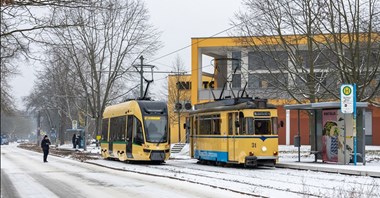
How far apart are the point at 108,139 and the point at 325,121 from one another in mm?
13899

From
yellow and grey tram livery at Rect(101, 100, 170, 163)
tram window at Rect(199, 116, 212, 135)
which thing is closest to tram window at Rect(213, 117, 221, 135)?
tram window at Rect(199, 116, 212, 135)

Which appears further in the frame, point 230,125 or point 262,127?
point 230,125

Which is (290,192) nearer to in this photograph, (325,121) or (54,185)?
(54,185)

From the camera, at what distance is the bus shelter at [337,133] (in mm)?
25172

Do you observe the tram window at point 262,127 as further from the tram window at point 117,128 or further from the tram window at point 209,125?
the tram window at point 117,128

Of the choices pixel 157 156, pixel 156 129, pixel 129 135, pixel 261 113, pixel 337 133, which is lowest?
pixel 157 156

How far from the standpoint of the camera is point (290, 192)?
47.5 ft

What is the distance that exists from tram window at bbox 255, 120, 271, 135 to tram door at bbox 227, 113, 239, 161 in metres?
0.94

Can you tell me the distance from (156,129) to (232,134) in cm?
549

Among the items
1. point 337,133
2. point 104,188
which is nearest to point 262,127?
point 337,133

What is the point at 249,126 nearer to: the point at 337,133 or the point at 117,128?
the point at 337,133

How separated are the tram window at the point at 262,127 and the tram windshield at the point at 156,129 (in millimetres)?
6131

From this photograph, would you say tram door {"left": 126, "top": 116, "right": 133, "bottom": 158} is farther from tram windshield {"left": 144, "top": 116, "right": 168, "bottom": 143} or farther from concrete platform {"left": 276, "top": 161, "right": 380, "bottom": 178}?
concrete platform {"left": 276, "top": 161, "right": 380, "bottom": 178}

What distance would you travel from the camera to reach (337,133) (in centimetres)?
2594
